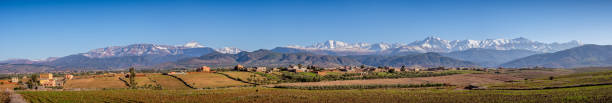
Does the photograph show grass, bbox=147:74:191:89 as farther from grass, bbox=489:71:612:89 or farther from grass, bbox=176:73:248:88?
grass, bbox=489:71:612:89

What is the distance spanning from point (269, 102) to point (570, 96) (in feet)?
130

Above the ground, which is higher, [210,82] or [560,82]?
[210,82]

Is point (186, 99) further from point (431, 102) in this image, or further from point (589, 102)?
point (589, 102)

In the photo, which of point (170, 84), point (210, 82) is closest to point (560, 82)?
point (210, 82)

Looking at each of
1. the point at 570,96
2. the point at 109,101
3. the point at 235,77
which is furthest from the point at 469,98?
the point at 235,77

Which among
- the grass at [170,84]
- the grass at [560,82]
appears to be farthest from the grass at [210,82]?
the grass at [560,82]

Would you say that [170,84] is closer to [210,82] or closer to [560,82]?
[210,82]

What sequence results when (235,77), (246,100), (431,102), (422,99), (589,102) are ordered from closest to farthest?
(589,102) → (431,102) → (422,99) → (246,100) → (235,77)

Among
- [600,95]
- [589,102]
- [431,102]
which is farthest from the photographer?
[431,102]

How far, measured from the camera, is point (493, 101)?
55031mm

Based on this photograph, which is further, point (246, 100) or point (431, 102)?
point (246, 100)

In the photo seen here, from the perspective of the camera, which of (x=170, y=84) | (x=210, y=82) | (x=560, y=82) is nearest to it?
(x=560, y=82)

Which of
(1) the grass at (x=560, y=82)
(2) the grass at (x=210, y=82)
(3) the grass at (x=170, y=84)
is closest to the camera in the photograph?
(1) the grass at (x=560, y=82)

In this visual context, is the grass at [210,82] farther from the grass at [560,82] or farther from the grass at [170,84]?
the grass at [560,82]
